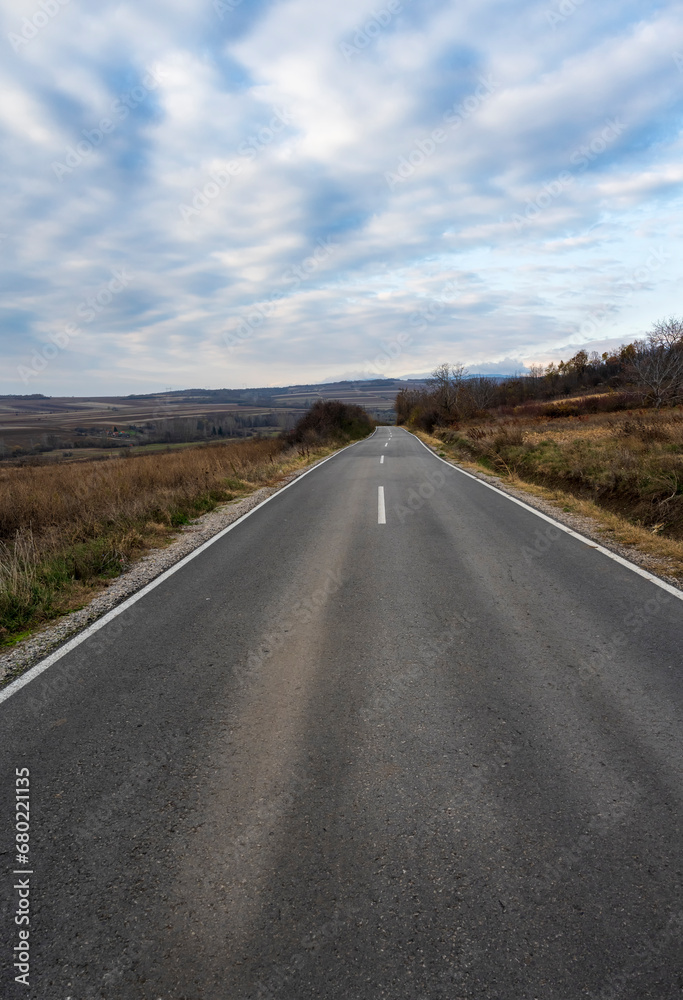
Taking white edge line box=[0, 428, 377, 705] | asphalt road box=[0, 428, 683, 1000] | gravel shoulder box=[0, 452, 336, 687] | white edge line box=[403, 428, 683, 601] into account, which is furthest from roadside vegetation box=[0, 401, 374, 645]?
white edge line box=[403, 428, 683, 601]

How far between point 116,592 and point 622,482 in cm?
1035

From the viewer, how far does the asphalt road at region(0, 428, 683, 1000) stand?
1.86 m

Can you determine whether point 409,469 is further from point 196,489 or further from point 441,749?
point 441,749

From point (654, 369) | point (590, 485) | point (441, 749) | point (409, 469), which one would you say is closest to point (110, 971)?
point (441, 749)

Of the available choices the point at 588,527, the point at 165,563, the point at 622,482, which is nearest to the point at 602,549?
the point at 588,527

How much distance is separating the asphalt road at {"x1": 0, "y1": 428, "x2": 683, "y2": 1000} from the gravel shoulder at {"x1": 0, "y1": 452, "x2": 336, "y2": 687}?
1.20 feet

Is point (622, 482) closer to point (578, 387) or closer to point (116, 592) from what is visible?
point (116, 592)

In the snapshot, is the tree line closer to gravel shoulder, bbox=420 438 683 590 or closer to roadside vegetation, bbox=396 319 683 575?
roadside vegetation, bbox=396 319 683 575

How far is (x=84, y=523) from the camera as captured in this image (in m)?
8.86

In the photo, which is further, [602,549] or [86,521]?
[86,521]

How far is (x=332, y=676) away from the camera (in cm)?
388

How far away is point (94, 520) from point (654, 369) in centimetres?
4192

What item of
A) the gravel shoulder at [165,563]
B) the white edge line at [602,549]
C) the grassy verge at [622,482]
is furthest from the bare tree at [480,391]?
the gravel shoulder at [165,563]

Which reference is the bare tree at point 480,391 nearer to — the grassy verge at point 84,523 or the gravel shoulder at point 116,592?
the grassy verge at point 84,523
